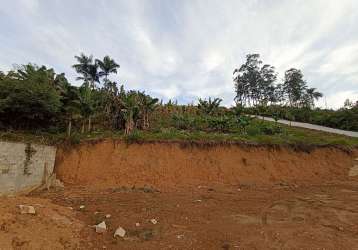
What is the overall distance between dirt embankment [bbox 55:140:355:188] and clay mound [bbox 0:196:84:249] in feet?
19.9

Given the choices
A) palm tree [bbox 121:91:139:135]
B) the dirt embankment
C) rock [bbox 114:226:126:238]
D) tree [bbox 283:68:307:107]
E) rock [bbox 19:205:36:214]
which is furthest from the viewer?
tree [bbox 283:68:307:107]

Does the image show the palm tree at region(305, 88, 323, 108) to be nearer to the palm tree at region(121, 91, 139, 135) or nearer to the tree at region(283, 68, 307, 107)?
the tree at region(283, 68, 307, 107)

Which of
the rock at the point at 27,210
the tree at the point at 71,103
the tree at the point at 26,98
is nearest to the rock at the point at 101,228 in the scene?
the rock at the point at 27,210

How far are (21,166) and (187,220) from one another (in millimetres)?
8230

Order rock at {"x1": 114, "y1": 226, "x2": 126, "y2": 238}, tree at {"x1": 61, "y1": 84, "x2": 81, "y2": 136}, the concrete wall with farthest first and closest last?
1. tree at {"x1": 61, "y1": 84, "x2": 81, "y2": 136}
2. the concrete wall
3. rock at {"x1": 114, "y1": 226, "x2": 126, "y2": 238}

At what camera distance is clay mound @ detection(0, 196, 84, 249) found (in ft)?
20.8

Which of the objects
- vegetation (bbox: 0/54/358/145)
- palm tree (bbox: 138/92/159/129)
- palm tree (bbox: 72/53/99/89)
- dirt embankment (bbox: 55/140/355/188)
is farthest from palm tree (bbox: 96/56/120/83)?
dirt embankment (bbox: 55/140/355/188)

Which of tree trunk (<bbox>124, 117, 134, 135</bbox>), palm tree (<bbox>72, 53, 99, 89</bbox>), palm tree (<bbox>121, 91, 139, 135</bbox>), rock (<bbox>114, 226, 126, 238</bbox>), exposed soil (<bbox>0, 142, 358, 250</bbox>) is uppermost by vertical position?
palm tree (<bbox>72, 53, 99, 89</bbox>)

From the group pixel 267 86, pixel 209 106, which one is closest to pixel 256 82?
pixel 267 86

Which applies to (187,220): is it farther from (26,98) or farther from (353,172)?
(353,172)

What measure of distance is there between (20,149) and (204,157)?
9.50 m

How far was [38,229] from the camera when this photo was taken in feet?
22.9

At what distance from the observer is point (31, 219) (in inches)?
293

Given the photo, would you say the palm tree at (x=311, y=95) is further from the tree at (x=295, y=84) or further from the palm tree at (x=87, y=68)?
the palm tree at (x=87, y=68)
